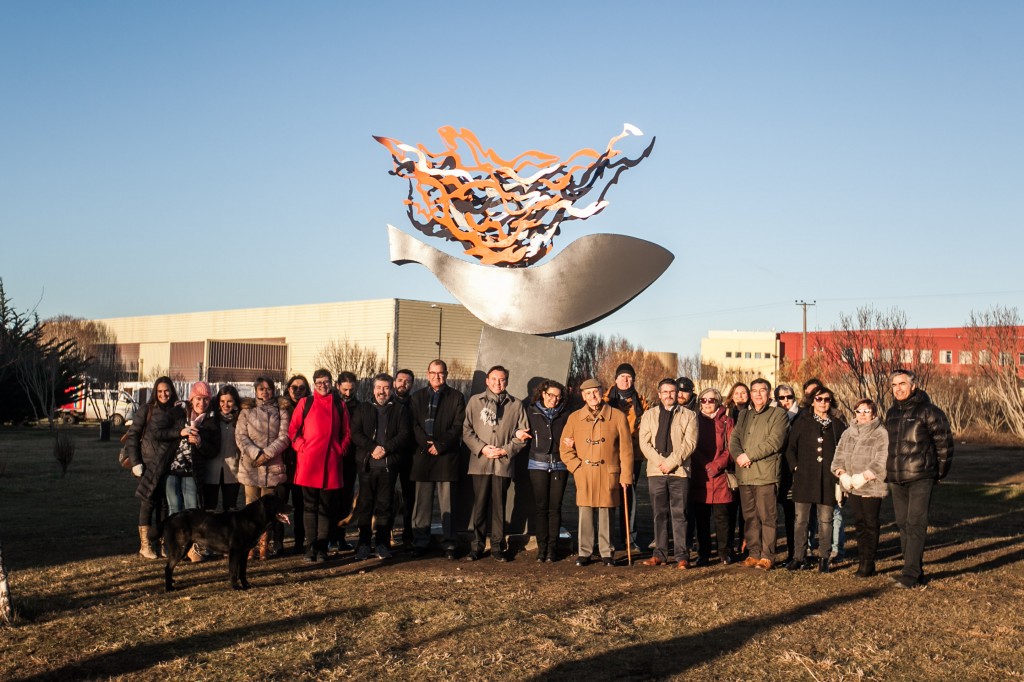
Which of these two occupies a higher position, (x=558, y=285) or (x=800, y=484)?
(x=558, y=285)

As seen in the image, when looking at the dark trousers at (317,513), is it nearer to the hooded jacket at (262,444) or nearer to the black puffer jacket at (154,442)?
the hooded jacket at (262,444)

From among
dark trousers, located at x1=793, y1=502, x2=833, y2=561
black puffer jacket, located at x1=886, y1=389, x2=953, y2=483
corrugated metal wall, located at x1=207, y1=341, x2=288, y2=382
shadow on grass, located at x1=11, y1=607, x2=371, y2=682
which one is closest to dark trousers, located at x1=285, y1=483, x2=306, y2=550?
shadow on grass, located at x1=11, y1=607, x2=371, y2=682

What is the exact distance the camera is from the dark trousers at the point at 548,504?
8664 millimetres

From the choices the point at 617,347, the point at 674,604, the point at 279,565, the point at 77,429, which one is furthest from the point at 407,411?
the point at 617,347

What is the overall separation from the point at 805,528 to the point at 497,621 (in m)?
3.47

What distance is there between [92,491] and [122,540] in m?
5.14

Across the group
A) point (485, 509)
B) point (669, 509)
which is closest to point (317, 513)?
point (485, 509)

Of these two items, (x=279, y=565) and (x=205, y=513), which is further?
(x=279, y=565)

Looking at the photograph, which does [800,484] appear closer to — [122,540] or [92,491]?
[122,540]

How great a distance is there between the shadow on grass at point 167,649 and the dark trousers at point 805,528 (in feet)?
13.3

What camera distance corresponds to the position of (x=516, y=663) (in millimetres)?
5328

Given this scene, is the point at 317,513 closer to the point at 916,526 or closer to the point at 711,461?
the point at 711,461

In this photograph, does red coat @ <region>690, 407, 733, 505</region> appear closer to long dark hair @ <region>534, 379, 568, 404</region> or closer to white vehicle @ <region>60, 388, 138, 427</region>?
long dark hair @ <region>534, 379, 568, 404</region>

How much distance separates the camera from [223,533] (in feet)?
23.7
